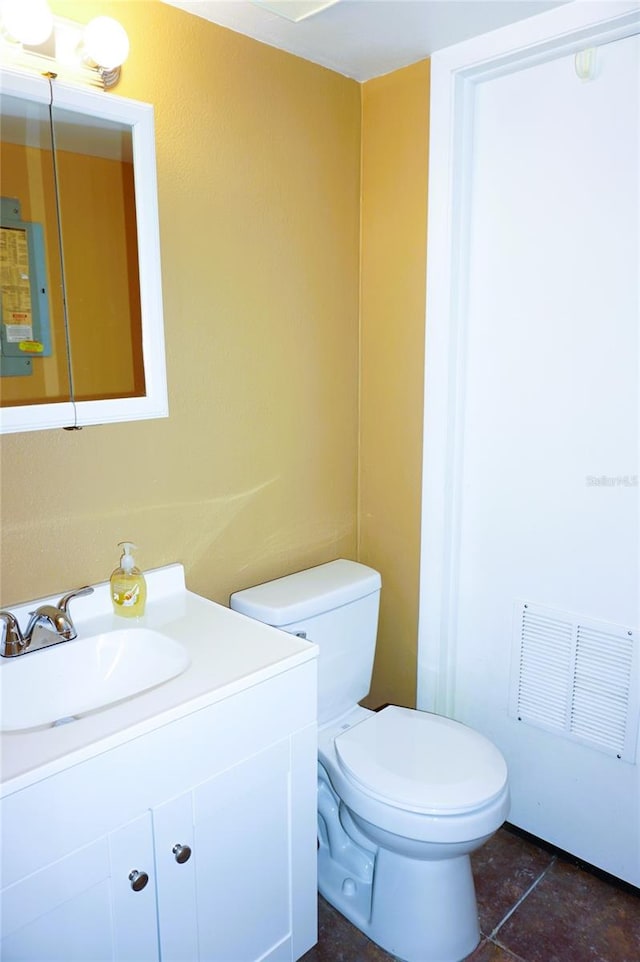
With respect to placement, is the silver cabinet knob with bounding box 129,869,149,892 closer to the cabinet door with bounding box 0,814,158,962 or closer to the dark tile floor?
the cabinet door with bounding box 0,814,158,962

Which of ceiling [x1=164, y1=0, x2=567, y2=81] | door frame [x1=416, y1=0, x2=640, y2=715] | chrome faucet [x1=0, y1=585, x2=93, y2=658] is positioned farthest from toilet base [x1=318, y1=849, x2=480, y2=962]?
ceiling [x1=164, y1=0, x2=567, y2=81]

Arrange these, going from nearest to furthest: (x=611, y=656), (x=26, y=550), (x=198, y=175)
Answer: (x=26, y=550)
(x=198, y=175)
(x=611, y=656)

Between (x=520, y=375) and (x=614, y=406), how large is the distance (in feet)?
0.84

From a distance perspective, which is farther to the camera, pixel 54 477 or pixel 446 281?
pixel 446 281

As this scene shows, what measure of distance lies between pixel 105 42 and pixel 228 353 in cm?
69

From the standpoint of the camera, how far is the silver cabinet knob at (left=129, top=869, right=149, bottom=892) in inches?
45.8

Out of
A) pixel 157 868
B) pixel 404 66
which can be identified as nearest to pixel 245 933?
pixel 157 868

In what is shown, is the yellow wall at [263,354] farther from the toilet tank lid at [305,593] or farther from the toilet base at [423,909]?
Answer: the toilet base at [423,909]

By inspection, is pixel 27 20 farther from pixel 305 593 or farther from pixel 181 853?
pixel 181 853

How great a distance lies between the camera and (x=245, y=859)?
136 cm

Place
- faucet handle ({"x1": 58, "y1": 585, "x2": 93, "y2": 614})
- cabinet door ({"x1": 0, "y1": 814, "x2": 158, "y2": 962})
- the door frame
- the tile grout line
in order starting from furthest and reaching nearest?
the tile grout line
the door frame
faucet handle ({"x1": 58, "y1": 585, "x2": 93, "y2": 614})
cabinet door ({"x1": 0, "y1": 814, "x2": 158, "y2": 962})

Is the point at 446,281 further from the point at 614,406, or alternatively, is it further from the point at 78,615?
the point at 78,615

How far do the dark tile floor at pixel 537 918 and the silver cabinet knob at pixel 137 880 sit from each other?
68cm

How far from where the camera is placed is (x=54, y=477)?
4.79ft
